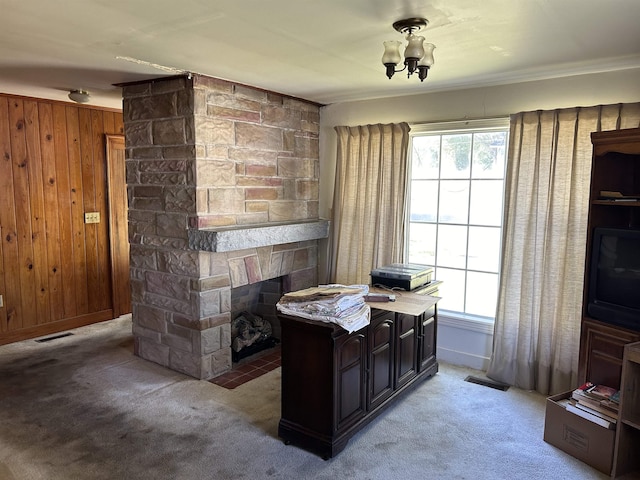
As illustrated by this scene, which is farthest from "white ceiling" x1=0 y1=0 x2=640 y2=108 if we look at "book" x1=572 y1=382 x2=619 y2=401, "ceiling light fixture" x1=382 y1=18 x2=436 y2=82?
"book" x1=572 y1=382 x2=619 y2=401

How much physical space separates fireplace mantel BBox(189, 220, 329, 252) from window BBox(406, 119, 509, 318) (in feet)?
2.94

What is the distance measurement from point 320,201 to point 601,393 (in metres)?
2.80

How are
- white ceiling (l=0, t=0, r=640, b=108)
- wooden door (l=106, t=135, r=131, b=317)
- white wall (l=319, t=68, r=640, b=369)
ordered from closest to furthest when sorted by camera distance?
white ceiling (l=0, t=0, r=640, b=108), white wall (l=319, t=68, r=640, b=369), wooden door (l=106, t=135, r=131, b=317)

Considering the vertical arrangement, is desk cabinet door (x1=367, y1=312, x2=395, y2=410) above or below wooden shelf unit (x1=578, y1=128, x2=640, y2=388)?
below

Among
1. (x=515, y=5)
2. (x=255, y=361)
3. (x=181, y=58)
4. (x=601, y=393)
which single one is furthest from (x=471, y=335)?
(x=181, y=58)

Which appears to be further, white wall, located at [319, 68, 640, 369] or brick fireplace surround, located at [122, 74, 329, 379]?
brick fireplace surround, located at [122, 74, 329, 379]

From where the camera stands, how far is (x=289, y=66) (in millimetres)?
3059

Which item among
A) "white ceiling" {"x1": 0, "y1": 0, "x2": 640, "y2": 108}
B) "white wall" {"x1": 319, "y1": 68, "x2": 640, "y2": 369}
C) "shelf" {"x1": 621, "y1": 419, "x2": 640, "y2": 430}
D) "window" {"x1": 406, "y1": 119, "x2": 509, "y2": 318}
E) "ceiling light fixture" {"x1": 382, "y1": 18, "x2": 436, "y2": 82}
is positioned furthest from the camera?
"window" {"x1": 406, "y1": 119, "x2": 509, "y2": 318}

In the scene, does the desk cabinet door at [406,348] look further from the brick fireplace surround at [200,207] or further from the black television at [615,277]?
the brick fireplace surround at [200,207]

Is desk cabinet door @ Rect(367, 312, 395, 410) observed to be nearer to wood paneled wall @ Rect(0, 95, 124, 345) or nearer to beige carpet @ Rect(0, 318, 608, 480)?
beige carpet @ Rect(0, 318, 608, 480)

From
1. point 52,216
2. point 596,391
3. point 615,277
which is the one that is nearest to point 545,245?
point 615,277

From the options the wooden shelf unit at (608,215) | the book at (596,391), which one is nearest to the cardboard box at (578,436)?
the book at (596,391)

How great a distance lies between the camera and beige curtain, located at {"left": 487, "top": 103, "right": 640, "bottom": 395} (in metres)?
3.14

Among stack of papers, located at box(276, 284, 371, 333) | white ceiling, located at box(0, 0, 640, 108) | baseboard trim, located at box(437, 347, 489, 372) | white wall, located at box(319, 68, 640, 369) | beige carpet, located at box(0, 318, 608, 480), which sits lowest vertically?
beige carpet, located at box(0, 318, 608, 480)
